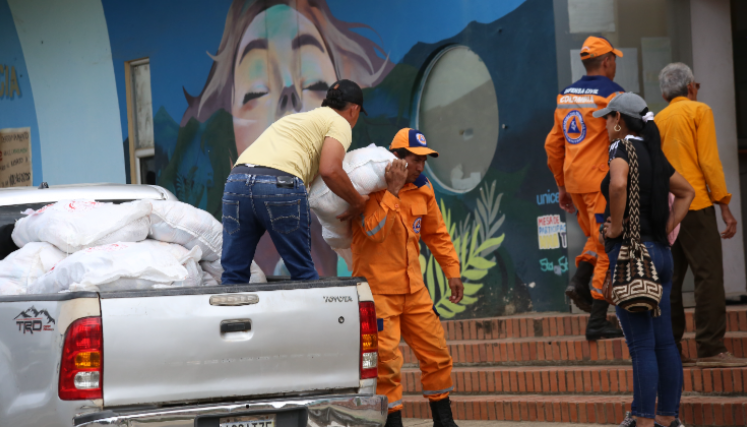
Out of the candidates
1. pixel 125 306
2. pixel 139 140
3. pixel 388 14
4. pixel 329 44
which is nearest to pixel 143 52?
pixel 139 140

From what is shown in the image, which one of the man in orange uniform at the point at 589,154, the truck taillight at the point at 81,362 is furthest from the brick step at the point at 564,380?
the truck taillight at the point at 81,362

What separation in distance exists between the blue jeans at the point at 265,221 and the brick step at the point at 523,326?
2768mm

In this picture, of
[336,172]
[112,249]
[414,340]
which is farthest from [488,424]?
[112,249]

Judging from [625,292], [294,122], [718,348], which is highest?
[294,122]

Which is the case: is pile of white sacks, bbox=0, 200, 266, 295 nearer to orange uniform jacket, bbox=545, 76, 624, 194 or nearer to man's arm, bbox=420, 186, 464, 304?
man's arm, bbox=420, 186, 464, 304

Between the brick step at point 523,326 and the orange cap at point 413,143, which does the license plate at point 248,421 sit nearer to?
the orange cap at point 413,143

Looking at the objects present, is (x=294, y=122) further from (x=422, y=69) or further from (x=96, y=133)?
(x=96, y=133)

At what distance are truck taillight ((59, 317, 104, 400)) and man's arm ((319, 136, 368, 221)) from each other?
1597 millimetres

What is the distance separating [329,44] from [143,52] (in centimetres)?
331

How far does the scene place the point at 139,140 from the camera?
11.9 metres

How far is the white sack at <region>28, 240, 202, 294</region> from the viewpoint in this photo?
4.24 m

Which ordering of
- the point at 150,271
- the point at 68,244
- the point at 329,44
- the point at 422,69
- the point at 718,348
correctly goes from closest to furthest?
the point at 150,271
the point at 68,244
the point at 718,348
the point at 422,69
the point at 329,44

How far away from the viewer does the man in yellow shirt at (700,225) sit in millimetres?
5621

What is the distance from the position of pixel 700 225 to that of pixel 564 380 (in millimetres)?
1483
